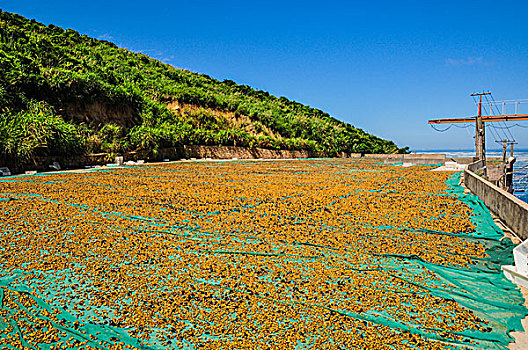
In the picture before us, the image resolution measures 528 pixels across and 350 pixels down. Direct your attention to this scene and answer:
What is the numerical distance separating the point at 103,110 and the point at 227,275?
16359mm

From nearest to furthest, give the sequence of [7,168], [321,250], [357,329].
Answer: [357,329] → [321,250] → [7,168]

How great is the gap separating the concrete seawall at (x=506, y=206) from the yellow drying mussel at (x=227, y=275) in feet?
1.56

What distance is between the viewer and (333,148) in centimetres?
3328

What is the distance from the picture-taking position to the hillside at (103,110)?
41.5 ft

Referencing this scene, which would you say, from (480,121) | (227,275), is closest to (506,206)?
(227,275)

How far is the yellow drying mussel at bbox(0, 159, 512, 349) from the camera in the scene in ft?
7.19

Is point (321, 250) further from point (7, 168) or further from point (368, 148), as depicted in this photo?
point (368, 148)

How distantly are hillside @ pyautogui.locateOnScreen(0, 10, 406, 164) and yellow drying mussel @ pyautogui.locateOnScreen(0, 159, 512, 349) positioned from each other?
8.06 m

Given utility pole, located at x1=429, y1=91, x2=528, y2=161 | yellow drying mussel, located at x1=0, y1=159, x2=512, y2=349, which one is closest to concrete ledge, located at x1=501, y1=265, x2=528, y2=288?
yellow drying mussel, located at x1=0, y1=159, x2=512, y2=349

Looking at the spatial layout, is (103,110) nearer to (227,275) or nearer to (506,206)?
(227,275)

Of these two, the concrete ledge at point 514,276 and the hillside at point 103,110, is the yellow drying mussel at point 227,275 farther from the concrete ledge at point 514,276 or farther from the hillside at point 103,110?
the hillside at point 103,110

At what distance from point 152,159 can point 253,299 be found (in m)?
16.2

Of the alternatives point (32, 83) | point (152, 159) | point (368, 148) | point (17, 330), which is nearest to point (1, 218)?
point (17, 330)

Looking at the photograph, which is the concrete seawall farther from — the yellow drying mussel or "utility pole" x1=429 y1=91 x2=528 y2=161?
"utility pole" x1=429 y1=91 x2=528 y2=161
